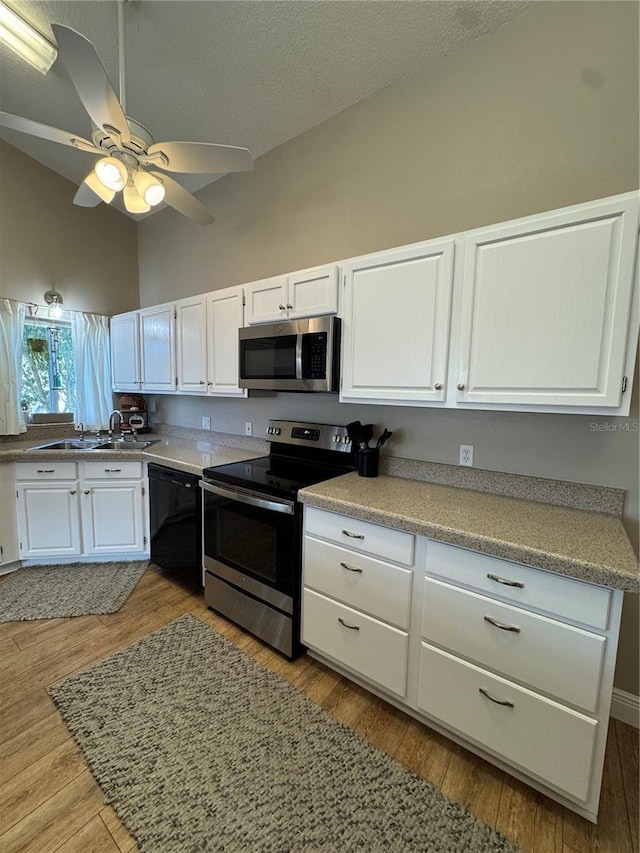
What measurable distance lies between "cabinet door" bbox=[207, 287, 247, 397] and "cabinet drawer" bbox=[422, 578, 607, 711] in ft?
5.99

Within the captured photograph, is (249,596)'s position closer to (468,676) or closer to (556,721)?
(468,676)

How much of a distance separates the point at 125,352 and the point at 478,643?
362 cm

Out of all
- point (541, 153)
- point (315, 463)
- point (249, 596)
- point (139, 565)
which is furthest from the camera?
point (139, 565)

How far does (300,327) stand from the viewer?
2.09 metres

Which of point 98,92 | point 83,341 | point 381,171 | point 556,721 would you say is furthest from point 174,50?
point 556,721

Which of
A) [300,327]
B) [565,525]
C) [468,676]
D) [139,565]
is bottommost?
[139,565]

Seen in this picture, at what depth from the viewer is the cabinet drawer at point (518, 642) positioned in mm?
1166

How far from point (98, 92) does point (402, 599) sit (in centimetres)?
231

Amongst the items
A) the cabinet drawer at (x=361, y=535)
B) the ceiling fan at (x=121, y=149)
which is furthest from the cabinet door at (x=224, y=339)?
the cabinet drawer at (x=361, y=535)

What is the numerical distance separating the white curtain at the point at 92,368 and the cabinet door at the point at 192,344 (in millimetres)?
1162

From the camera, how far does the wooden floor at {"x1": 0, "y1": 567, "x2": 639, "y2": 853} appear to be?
1.21m

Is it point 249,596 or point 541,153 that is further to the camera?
point 249,596

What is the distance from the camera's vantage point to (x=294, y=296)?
2186 mm

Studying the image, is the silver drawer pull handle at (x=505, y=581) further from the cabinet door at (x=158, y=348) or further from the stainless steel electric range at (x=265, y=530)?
the cabinet door at (x=158, y=348)
